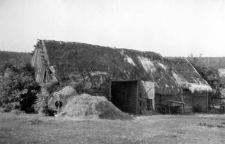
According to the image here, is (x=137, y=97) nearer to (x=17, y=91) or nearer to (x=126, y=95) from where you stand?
(x=126, y=95)

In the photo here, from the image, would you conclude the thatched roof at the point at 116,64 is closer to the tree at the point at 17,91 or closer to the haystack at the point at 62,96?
the haystack at the point at 62,96

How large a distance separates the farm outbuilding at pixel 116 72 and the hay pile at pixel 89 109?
2.36 meters

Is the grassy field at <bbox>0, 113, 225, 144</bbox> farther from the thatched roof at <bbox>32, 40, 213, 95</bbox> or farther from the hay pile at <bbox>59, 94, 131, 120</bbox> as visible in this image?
the thatched roof at <bbox>32, 40, 213, 95</bbox>

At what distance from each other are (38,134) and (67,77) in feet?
29.6

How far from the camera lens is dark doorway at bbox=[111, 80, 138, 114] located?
82.0ft

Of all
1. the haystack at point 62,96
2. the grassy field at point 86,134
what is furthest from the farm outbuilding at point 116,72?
the grassy field at point 86,134

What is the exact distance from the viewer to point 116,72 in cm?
2369

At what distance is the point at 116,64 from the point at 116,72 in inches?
49.0

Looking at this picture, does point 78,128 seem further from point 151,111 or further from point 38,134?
point 151,111

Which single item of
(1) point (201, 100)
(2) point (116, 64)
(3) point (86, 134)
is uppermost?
(2) point (116, 64)

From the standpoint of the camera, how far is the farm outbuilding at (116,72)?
21.6 meters

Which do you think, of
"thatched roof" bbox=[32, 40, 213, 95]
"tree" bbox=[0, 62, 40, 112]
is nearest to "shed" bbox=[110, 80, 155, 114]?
"thatched roof" bbox=[32, 40, 213, 95]

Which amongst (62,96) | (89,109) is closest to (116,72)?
(62,96)

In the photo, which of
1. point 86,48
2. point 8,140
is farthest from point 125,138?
point 86,48
